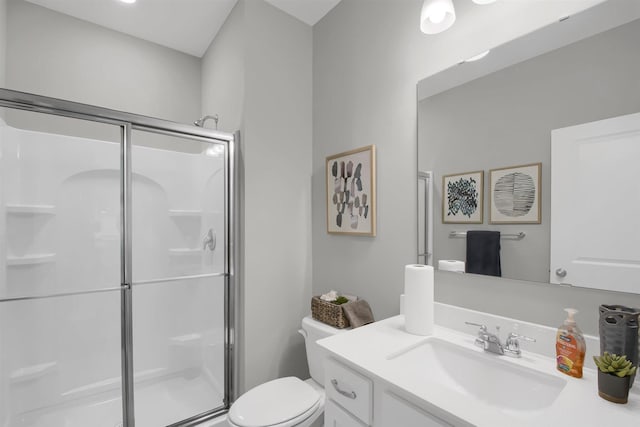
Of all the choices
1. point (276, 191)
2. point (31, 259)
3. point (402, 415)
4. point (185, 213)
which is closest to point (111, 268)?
point (31, 259)

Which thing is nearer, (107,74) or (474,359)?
(474,359)

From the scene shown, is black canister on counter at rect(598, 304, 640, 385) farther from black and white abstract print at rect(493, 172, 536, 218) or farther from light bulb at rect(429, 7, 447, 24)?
light bulb at rect(429, 7, 447, 24)

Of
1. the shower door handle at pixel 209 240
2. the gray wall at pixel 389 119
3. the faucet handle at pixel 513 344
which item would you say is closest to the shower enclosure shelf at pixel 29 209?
the shower door handle at pixel 209 240

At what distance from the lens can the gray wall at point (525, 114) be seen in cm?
89

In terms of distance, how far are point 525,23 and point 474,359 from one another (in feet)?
3.91

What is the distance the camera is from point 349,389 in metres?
0.96

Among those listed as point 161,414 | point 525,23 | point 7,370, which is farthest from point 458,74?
point 7,370

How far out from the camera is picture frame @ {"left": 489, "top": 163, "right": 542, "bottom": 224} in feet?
3.38

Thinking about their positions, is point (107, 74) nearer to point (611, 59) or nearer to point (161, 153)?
point (161, 153)

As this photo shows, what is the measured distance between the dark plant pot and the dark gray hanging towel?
1.41 ft

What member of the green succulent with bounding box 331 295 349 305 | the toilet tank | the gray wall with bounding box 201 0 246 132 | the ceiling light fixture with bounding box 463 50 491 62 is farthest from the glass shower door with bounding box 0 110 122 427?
the ceiling light fixture with bounding box 463 50 491 62

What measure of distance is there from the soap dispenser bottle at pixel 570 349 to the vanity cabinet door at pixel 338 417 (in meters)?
0.62

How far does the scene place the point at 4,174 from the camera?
1409 millimetres

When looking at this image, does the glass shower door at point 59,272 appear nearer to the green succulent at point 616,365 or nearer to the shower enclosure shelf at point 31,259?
the shower enclosure shelf at point 31,259
